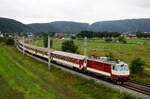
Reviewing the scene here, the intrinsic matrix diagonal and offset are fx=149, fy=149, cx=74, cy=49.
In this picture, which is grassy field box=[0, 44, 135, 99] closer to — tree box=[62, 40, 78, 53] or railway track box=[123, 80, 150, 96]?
railway track box=[123, 80, 150, 96]

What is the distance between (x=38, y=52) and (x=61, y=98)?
118 feet

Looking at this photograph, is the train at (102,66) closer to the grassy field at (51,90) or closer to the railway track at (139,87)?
the railway track at (139,87)

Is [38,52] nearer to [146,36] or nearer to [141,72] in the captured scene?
[141,72]

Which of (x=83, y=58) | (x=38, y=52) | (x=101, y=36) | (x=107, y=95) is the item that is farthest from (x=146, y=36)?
(x=107, y=95)

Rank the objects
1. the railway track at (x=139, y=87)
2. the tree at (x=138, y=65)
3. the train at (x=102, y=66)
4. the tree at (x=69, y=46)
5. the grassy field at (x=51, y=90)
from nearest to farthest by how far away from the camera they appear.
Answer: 1. the grassy field at (x=51, y=90)
2. the railway track at (x=139, y=87)
3. the train at (x=102, y=66)
4. the tree at (x=138, y=65)
5. the tree at (x=69, y=46)

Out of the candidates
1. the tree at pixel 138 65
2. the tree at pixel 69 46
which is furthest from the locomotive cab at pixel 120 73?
the tree at pixel 69 46

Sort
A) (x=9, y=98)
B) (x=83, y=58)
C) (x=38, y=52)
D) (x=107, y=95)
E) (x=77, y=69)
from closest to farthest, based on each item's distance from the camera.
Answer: (x=9, y=98)
(x=107, y=95)
(x=83, y=58)
(x=77, y=69)
(x=38, y=52)

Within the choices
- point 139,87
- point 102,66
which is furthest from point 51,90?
point 139,87

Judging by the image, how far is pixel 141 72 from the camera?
29734 millimetres

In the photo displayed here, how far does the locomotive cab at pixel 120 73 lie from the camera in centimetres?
2105

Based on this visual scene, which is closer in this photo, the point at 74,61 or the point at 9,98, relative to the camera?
the point at 9,98

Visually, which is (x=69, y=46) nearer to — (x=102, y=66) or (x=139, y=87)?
(x=102, y=66)

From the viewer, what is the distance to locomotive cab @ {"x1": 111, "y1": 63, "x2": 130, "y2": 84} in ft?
69.1

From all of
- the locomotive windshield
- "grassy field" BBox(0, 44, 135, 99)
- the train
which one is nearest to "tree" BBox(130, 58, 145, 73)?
the train
